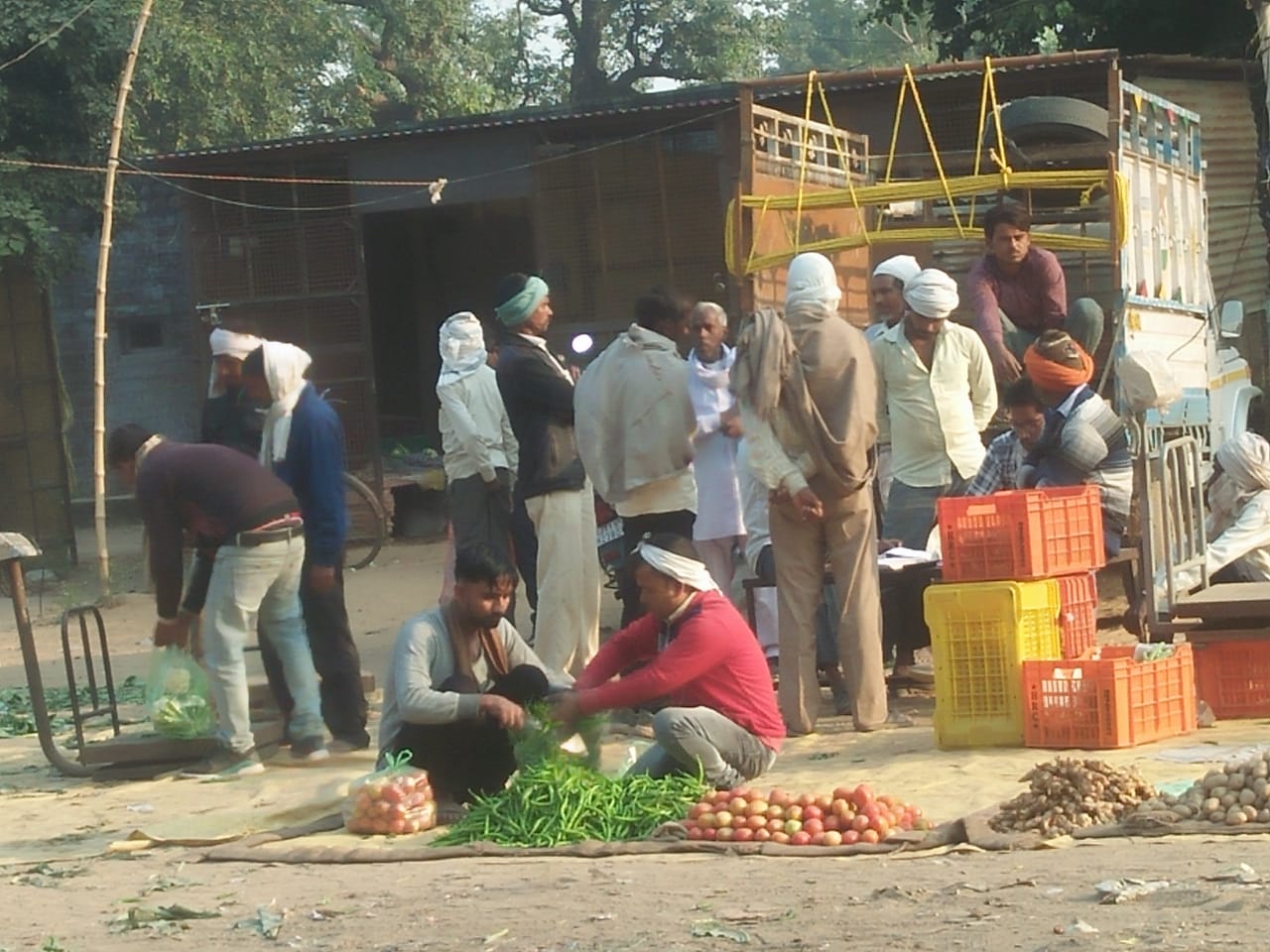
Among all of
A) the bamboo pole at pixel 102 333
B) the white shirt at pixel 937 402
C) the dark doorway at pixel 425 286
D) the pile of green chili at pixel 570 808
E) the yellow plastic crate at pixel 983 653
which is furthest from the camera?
the dark doorway at pixel 425 286

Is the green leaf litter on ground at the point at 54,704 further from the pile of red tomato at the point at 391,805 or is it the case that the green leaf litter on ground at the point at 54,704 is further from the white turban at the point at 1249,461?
the white turban at the point at 1249,461

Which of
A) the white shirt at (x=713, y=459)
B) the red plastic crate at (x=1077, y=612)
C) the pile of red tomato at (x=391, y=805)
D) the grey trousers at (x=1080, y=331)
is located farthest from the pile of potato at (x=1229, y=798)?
the grey trousers at (x=1080, y=331)

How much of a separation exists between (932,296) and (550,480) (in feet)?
6.40

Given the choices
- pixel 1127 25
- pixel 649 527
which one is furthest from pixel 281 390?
pixel 1127 25

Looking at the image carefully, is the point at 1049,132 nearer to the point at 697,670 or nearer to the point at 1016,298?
the point at 1016,298

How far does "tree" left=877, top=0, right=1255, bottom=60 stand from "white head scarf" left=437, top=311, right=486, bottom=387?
Answer: 8473mm

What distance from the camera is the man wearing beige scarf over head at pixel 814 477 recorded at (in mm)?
8711

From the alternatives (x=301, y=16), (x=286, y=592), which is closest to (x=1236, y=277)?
(x=286, y=592)

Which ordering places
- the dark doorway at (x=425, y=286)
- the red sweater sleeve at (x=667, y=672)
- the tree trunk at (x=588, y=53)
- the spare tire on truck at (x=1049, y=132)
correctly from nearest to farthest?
the red sweater sleeve at (x=667, y=672) < the spare tire on truck at (x=1049, y=132) < the dark doorway at (x=425, y=286) < the tree trunk at (x=588, y=53)

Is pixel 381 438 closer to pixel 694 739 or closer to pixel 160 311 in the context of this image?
pixel 160 311

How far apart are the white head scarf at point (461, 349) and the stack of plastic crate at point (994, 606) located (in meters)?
3.98

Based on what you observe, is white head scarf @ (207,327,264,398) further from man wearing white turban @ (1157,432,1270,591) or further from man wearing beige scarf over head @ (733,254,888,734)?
A: man wearing white turban @ (1157,432,1270,591)

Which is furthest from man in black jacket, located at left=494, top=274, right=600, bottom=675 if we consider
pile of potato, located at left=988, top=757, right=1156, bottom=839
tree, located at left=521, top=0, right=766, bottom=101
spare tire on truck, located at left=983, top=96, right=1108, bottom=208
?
tree, located at left=521, top=0, right=766, bottom=101

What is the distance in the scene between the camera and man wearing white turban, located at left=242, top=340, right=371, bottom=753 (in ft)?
29.7
